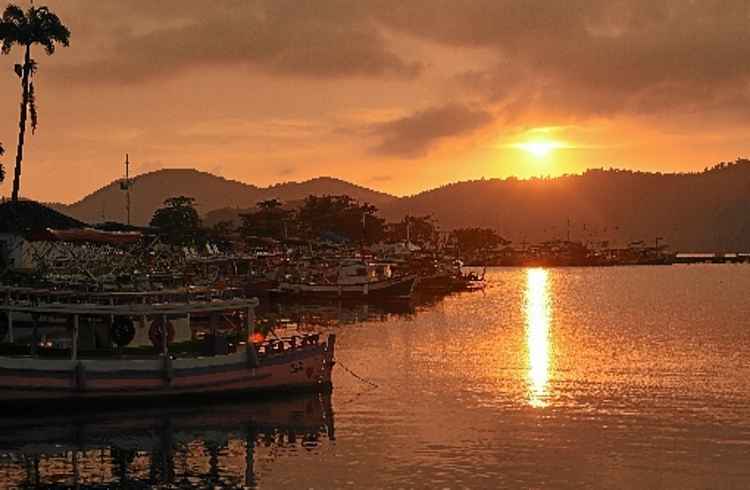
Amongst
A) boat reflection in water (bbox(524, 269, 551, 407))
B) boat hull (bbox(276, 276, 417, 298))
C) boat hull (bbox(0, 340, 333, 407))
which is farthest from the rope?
boat hull (bbox(276, 276, 417, 298))

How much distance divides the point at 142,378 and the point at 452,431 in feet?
42.7

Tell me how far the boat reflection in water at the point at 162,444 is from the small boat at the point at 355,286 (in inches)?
2739

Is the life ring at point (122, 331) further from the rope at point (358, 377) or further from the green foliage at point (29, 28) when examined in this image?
the green foliage at point (29, 28)

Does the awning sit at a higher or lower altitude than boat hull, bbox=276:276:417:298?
higher

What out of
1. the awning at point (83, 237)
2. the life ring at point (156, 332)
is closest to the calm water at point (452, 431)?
the life ring at point (156, 332)

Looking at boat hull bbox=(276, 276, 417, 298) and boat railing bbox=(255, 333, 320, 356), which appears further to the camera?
boat hull bbox=(276, 276, 417, 298)

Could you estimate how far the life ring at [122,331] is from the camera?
43.4 m

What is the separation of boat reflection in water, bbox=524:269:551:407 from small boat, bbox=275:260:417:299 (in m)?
14.5

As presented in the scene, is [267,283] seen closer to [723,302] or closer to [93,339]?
[723,302]

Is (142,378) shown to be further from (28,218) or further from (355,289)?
(355,289)

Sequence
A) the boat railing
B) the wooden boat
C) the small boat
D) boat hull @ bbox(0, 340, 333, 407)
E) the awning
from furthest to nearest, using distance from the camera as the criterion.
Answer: the small boat < the awning < the boat railing < the wooden boat < boat hull @ bbox(0, 340, 333, 407)

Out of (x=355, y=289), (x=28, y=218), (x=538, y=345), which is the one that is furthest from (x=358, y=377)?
(x=355, y=289)

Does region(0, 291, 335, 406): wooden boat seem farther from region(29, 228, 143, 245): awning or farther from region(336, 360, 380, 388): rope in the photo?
region(29, 228, 143, 245): awning

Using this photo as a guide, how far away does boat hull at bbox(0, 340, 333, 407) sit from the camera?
40594 mm
